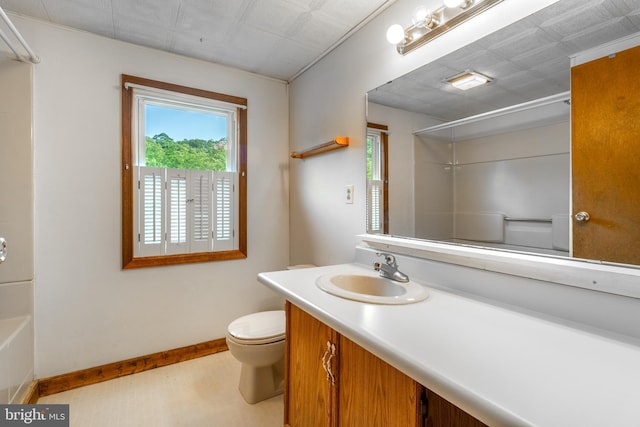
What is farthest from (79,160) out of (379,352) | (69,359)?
(379,352)

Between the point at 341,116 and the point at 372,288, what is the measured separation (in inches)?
44.9

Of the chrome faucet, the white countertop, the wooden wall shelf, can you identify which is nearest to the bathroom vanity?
the white countertop

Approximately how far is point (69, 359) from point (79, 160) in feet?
4.10

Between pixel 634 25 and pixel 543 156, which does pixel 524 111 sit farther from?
pixel 634 25

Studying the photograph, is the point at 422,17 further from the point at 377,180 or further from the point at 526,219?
the point at 526,219

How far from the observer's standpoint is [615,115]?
0.88 meters

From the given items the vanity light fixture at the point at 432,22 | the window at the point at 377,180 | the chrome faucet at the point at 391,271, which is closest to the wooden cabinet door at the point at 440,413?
the chrome faucet at the point at 391,271

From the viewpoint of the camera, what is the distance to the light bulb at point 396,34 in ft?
4.69

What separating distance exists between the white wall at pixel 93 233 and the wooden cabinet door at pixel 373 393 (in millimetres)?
1569

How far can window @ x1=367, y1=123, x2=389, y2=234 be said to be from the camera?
1672 mm

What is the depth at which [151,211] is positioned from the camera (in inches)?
81.3

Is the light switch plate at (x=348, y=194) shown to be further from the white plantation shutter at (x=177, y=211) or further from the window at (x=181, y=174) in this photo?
the white plantation shutter at (x=177, y=211)

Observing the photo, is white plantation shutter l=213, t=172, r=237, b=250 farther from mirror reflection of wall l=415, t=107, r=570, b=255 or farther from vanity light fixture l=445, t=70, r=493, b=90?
vanity light fixture l=445, t=70, r=493, b=90

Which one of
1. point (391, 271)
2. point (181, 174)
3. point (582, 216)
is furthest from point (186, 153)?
point (582, 216)
